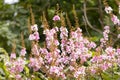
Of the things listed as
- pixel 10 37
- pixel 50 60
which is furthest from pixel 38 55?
pixel 10 37

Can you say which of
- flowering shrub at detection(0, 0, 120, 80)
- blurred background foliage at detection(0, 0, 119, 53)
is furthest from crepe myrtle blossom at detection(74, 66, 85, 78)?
blurred background foliage at detection(0, 0, 119, 53)

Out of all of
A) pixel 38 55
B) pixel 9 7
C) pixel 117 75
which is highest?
pixel 9 7

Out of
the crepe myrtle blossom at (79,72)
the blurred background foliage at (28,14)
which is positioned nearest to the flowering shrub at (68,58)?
the crepe myrtle blossom at (79,72)

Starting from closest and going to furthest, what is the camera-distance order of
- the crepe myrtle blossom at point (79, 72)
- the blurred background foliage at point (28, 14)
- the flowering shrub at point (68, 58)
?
1. the crepe myrtle blossom at point (79, 72)
2. the flowering shrub at point (68, 58)
3. the blurred background foliage at point (28, 14)

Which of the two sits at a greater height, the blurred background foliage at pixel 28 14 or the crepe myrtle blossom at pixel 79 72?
the blurred background foliage at pixel 28 14

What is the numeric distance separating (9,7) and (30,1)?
1.14 ft

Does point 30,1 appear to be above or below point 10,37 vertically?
above

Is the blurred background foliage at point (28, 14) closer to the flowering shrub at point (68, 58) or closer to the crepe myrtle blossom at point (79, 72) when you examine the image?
the flowering shrub at point (68, 58)

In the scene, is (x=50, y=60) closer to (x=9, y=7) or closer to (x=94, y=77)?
(x=94, y=77)

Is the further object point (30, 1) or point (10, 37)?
point (30, 1)

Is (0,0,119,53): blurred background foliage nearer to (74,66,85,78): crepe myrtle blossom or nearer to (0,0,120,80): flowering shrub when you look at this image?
(0,0,120,80): flowering shrub

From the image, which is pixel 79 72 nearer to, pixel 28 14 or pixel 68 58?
pixel 68 58

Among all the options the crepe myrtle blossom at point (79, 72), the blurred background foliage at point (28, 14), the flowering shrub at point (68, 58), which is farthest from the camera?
the blurred background foliage at point (28, 14)

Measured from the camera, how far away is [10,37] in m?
6.16
